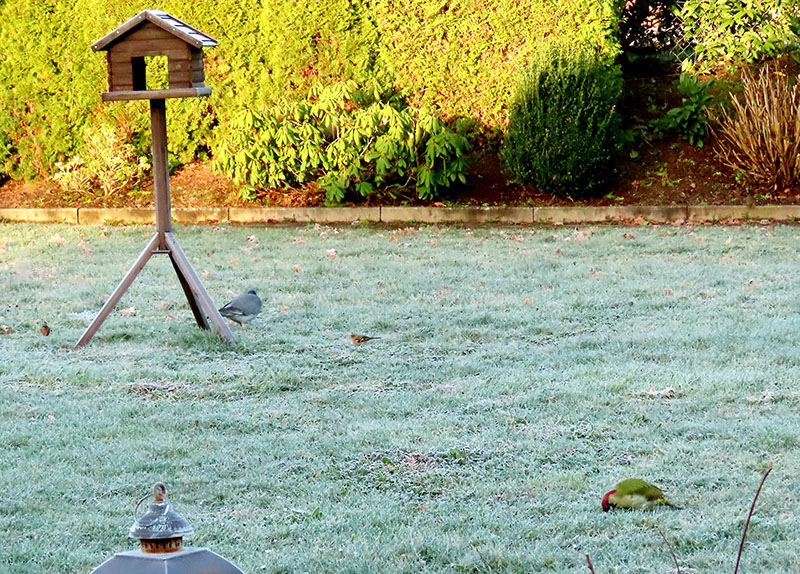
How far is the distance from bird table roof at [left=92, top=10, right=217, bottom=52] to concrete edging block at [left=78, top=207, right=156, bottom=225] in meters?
5.46

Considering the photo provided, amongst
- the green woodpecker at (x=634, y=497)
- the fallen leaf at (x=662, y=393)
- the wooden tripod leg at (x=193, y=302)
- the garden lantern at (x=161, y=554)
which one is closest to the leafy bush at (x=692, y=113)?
the wooden tripod leg at (x=193, y=302)

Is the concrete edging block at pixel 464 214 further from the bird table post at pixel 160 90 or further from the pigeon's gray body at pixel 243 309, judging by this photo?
the bird table post at pixel 160 90

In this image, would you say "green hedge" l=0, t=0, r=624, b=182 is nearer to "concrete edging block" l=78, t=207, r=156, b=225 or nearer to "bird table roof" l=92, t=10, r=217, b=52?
"concrete edging block" l=78, t=207, r=156, b=225

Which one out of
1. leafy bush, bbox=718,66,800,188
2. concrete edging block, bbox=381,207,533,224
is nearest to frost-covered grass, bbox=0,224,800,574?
concrete edging block, bbox=381,207,533,224

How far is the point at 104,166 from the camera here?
11.3 m

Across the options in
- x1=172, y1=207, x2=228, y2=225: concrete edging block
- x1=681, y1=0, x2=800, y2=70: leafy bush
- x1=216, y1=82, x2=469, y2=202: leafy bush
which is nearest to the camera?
x1=216, y1=82, x2=469, y2=202: leafy bush

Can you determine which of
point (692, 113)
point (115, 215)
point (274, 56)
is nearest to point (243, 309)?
point (115, 215)

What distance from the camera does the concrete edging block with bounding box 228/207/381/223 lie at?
10.3m

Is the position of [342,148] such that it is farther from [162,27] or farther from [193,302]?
[162,27]

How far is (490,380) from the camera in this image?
14.7ft

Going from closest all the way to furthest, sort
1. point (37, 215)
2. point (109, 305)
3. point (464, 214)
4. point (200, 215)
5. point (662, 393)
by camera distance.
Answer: point (662, 393)
point (109, 305)
point (464, 214)
point (200, 215)
point (37, 215)

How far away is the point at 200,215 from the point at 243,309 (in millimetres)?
5336

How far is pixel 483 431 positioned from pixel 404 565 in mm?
1197

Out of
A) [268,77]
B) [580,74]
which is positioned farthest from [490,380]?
[268,77]
